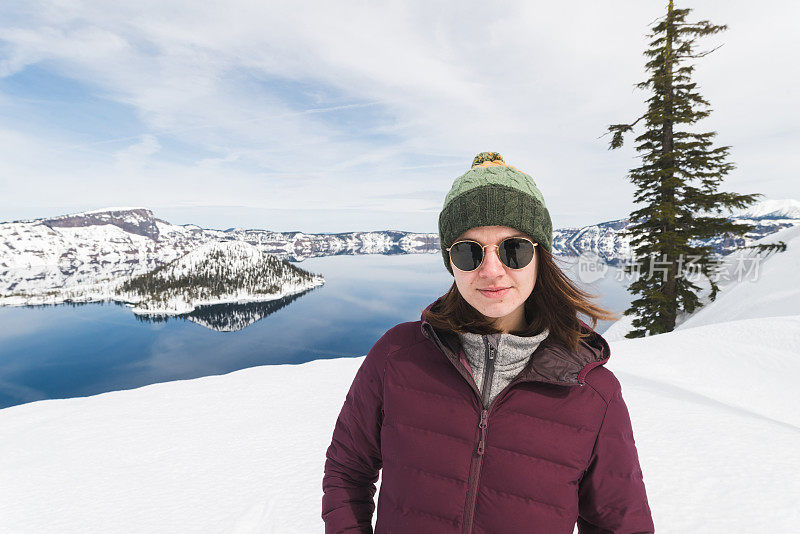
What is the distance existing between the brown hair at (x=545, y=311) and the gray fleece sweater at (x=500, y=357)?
74 millimetres

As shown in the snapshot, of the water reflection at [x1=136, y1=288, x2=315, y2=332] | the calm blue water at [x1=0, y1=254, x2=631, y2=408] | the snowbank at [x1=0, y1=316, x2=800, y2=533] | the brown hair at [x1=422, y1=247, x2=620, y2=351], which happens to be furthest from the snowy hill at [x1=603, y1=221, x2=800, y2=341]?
the water reflection at [x1=136, y1=288, x2=315, y2=332]

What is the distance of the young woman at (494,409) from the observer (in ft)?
4.48

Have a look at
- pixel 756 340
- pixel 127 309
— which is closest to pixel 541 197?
pixel 756 340

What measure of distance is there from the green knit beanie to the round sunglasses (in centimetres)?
7

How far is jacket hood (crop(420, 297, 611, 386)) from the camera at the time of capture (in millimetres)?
1392

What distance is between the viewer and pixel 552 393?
142cm

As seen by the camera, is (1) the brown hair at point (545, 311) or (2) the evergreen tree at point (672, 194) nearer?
(1) the brown hair at point (545, 311)

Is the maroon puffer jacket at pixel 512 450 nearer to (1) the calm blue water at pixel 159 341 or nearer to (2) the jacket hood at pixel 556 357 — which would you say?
(2) the jacket hood at pixel 556 357

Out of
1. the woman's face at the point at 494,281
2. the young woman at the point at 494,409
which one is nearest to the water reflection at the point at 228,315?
the young woman at the point at 494,409

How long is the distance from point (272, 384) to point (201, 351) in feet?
245

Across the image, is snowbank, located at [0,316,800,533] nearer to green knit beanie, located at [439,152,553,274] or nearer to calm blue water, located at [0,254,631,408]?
green knit beanie, located at [439,152,553,274]

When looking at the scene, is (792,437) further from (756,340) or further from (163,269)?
(163,269)

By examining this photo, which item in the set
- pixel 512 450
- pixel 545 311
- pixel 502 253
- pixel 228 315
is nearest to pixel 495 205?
pixel 502 253

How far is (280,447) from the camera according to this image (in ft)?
16.6
